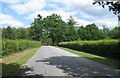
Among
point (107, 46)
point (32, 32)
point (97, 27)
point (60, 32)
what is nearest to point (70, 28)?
point (60, 32)

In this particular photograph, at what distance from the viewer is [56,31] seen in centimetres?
12719

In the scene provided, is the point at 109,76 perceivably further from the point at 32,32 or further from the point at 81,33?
the point at 32,32

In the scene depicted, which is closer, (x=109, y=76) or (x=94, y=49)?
(x=109, y=76)

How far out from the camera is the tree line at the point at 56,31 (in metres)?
109

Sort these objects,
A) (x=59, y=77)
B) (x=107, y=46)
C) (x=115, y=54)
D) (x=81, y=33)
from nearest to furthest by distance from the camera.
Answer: (x=59, y=77), (x=115, y=54), (x=107, y=46), (x=81, y=33)

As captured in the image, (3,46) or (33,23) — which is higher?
(33,23)

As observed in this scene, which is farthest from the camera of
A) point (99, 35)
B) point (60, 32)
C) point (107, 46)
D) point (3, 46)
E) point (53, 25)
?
point (53, 25)

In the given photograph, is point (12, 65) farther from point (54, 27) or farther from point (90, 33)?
point (54, 27)

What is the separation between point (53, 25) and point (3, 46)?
380 feet

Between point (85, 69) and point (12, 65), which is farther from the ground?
point (12, 65)

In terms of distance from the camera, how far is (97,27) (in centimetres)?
11750

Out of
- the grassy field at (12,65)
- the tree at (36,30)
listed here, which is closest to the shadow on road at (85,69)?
the grassy field at (12,65)

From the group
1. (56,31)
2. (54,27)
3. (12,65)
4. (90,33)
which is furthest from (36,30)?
(12,65)

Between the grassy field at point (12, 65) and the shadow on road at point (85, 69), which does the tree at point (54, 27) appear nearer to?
the grassy field at point (12, 65)
